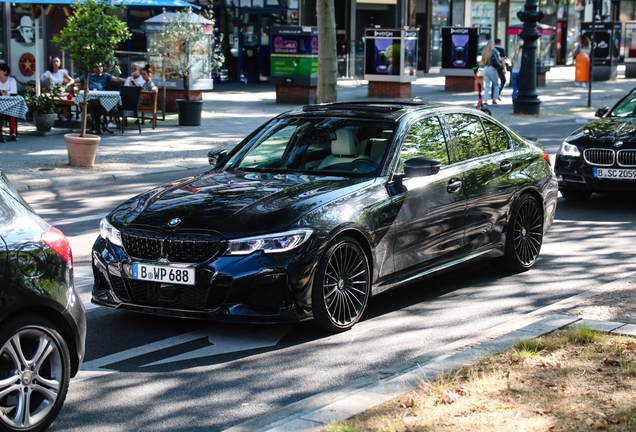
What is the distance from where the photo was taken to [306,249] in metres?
5.71

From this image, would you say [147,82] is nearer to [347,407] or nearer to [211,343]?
[211,343]

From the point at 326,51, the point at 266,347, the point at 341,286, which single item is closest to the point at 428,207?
the point at 341,286

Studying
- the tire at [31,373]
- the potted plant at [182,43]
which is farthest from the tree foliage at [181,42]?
the tire at [31,373]

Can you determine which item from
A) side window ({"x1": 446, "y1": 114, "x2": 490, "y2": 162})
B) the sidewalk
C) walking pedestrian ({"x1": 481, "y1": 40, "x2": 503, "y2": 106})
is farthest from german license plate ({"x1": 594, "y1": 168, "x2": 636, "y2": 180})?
walking pedestrian ({"x1": 481, "y1": 40, "x2": 503, "y2": 106})

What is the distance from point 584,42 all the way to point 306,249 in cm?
3286

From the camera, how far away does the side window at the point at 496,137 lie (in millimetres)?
7902

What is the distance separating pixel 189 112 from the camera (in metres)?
20.7

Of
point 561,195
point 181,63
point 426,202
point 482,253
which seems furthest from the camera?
point 181,63

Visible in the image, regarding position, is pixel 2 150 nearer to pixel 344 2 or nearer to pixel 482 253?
pixel 482 253

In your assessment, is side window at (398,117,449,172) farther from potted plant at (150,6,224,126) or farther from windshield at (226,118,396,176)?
potted plant at (150,6,224,126)

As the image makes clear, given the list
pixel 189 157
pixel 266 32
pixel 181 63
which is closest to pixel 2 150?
pixel 189 157

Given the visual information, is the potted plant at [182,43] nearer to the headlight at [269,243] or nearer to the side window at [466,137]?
the side window at [466,137]

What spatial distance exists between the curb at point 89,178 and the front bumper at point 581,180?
6.35 m

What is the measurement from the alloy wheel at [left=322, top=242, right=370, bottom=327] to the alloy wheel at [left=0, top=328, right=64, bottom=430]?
2.03 m
